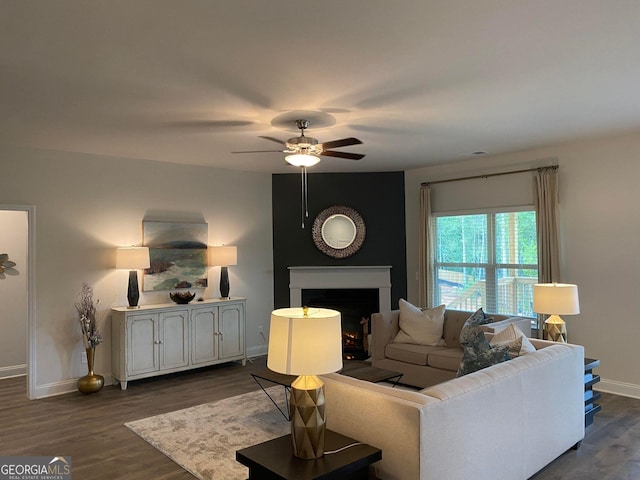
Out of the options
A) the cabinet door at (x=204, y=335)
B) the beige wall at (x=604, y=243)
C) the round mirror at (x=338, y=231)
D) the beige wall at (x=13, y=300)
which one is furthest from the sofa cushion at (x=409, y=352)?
the beige wall at (x=13, y=300)

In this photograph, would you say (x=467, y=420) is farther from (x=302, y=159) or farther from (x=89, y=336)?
(x=89, y=336)

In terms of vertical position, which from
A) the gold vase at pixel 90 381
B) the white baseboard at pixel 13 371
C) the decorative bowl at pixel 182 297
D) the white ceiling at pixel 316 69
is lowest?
the white baseboard at pixel 13 371

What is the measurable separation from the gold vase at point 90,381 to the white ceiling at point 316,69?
2344 mm

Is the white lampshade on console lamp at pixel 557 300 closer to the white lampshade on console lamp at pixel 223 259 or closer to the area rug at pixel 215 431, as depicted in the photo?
the area rug at pixel 215 431

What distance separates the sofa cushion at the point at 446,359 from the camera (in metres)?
4.87

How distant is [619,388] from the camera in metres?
5.02

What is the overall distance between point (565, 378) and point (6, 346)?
21.1ft

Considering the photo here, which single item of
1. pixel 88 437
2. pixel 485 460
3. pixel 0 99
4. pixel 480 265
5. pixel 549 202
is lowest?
pixel 88 437

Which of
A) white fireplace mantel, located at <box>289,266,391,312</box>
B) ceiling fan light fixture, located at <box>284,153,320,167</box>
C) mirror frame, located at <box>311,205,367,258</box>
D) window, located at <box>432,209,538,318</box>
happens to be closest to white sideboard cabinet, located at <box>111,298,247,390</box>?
white fireplace mantel, located at <box>289,266,391,312</box>

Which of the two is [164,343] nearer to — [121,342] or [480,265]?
[121,342]

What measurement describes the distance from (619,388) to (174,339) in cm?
504

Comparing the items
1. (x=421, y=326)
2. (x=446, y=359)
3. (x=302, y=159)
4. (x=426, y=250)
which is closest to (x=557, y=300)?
(x=446, y=359)

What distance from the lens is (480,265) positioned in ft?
20.6

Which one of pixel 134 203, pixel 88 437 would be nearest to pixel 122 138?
pixel 134 203
